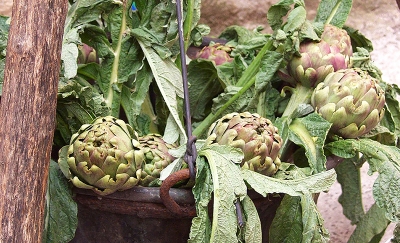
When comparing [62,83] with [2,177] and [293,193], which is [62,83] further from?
[293,193]

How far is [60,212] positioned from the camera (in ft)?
2.93

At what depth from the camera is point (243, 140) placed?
2.93 feet

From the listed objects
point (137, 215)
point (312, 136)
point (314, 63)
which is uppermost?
point (314, 63)

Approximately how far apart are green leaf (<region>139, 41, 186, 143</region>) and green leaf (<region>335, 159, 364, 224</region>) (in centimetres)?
44

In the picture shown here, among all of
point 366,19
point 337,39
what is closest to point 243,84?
point 337,39

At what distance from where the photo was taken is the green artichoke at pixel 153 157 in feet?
3.00

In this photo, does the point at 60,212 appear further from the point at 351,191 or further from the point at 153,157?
the point at 351,191

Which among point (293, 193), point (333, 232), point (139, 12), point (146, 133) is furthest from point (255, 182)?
point (333, 232)

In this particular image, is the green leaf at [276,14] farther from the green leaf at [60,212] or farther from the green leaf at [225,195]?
the green leaf at [60,212]

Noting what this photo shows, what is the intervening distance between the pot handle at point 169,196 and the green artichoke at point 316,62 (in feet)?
1.20

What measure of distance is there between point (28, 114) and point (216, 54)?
1.83 feet

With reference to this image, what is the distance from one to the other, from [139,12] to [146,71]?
0.14m

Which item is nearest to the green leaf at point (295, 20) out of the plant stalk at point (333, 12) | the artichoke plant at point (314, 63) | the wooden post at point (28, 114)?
the artichoke plant at point (314, 63)

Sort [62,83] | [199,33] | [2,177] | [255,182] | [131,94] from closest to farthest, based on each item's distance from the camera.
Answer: [2,177] → [255,182] → [62,83] → [131,94] → [199,33]
